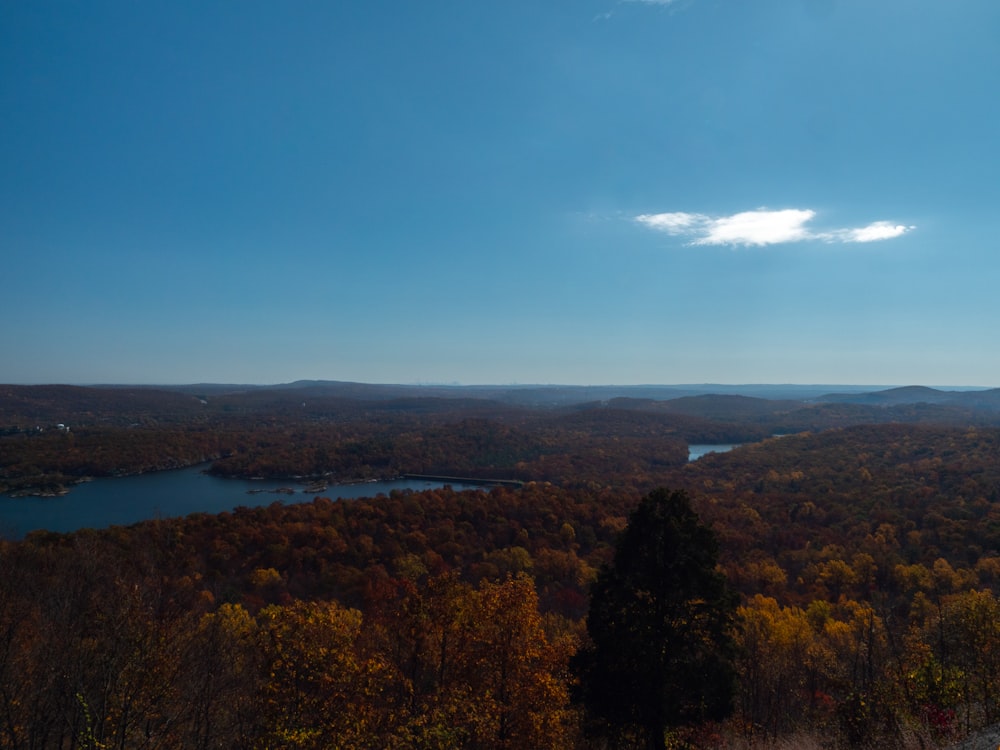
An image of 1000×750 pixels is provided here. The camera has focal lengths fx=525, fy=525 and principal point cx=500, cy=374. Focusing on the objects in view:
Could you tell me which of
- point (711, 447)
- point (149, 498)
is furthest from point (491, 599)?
point (711, 447)

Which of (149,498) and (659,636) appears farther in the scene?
(149,498)

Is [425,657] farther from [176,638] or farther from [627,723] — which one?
[176,638]

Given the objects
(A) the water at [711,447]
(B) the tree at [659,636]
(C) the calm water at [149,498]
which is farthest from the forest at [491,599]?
(A) the water at [711,447]

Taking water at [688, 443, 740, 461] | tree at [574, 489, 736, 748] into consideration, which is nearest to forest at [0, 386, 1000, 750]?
tree at [574, 489, 736, 748]

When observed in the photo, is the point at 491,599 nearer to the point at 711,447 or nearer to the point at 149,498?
the point at 149,498

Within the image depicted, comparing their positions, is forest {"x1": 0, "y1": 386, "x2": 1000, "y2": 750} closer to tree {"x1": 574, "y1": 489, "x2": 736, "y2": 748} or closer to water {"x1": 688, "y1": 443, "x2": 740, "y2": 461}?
tree {"x1": 574, "y1": 489, "x2": 736, "y2": 748}

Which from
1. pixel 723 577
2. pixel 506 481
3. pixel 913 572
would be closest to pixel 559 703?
pixel 723 577
